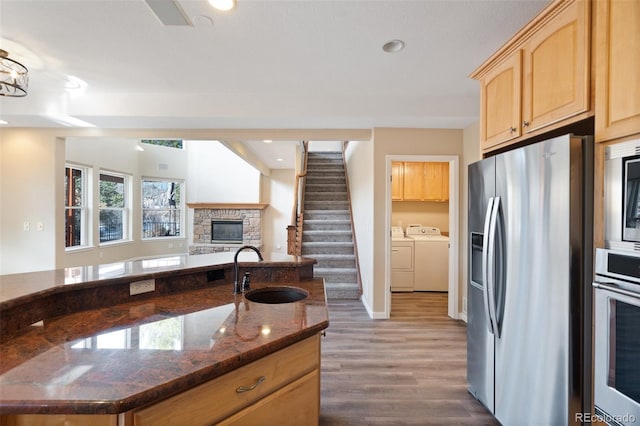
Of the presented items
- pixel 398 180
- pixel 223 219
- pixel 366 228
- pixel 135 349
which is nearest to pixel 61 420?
pixel 135 349

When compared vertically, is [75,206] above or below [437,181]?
below

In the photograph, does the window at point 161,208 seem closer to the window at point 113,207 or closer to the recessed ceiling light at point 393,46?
the window at point 113,207

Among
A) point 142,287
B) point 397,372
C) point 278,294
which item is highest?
point 142,287

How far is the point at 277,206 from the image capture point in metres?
8.05

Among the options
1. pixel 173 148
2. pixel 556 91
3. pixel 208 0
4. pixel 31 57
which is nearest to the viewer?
pixel 556 91

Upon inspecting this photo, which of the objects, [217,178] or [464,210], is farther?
[217,178]

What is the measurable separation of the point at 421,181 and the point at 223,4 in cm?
423

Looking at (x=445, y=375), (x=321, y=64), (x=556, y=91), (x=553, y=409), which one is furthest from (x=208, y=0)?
(x=445, y=375)

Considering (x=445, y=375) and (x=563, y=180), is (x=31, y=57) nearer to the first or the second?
(x=563, y=180)

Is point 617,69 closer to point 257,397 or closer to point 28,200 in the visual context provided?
point 257,397

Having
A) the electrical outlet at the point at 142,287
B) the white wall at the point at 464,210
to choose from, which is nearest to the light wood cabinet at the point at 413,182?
the white wall at the point at 464,210

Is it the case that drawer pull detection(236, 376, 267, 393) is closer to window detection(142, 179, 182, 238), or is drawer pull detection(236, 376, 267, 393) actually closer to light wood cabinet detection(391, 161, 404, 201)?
light wood cabinet detection(391, 161, 404, 201)

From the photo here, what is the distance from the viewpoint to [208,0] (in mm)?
1654

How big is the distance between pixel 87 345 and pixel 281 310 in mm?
764
